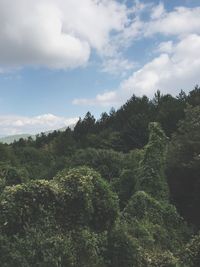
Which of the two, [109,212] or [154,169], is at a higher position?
[154,169]

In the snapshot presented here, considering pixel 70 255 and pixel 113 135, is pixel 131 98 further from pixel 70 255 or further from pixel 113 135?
pixel 70 255

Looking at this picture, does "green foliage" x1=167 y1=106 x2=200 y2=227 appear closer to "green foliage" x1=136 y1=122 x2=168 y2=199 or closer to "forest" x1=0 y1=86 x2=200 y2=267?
"forest" x1=0 y1=86 x2=200 y2=267

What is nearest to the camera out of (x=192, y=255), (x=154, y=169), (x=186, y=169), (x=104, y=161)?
(x=192, y=255)

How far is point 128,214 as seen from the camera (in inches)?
868

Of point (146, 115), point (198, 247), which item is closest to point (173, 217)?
point (198, 247)

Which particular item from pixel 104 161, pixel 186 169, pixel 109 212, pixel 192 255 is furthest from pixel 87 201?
pixel 104 161

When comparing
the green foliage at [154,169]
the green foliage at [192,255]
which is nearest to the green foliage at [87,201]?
the green foliage at [192,255]

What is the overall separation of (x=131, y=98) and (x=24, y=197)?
190ft

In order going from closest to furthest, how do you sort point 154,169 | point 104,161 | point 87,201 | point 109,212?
1. point 87,201
2. point 109,212
3. point 154,169
4. point 104,161

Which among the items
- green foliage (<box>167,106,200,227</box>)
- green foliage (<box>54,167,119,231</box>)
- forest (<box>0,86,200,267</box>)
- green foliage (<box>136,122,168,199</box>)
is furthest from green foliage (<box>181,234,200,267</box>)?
green foliage (<box>167,106,200,227</box>)

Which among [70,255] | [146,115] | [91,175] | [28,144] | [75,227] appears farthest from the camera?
[28,144]

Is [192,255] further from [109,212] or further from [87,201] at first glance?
[87,201]

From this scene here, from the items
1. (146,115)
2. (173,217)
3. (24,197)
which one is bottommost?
(173,217)

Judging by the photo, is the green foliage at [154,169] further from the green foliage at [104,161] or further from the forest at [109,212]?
the green foliage at [104,161]
